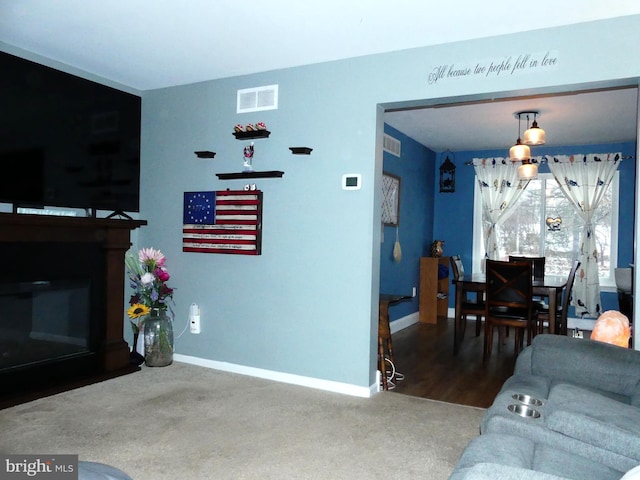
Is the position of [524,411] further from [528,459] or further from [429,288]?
[429,288]

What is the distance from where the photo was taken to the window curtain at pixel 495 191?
6672mm

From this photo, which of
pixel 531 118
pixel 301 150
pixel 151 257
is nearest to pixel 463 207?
pixel 531 118

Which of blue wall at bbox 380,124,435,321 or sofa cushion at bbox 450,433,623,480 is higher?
blue wall at bbox 380,124,435,321

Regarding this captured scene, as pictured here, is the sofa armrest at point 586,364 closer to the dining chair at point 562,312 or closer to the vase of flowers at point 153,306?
the dining chair at point 562,312

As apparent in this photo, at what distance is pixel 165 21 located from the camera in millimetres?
2908

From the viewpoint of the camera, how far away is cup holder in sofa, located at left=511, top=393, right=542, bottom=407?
202 cm

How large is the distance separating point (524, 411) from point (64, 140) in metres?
3.42

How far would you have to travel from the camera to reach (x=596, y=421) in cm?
161

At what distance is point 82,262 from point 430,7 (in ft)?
9.80

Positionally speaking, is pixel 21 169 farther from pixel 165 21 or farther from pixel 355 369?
pixel 355 369

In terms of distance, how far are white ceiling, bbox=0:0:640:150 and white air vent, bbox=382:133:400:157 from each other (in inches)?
81.1

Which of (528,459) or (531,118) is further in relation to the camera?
(531,118)

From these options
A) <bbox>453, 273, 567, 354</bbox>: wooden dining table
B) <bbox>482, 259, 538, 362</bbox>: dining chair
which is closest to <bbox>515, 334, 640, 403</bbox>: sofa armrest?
<bbox>482, 259, 538, 362</bbox>: dining chair

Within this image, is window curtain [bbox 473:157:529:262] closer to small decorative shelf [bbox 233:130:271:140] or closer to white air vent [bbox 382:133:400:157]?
white air vent [bbox 382:133:400:157]
